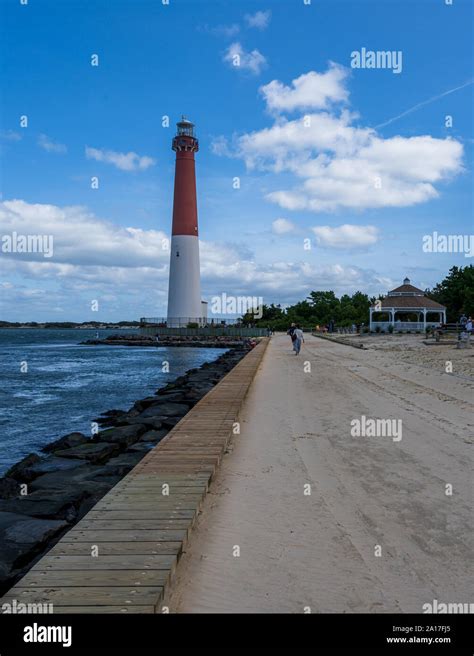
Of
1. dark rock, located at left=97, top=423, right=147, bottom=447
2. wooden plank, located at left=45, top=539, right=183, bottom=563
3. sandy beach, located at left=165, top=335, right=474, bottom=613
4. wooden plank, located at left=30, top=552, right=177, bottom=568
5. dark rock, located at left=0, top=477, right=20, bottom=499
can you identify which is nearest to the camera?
wooden plank, located at left=30, top=552, right=177, bottom=568

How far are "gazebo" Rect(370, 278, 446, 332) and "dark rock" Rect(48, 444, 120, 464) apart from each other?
121 ft

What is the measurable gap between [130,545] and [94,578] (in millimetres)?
500

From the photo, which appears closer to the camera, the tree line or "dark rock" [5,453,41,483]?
"dark rock" [5,453,41,483]

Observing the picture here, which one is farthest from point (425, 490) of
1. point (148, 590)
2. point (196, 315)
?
point (196, 315)

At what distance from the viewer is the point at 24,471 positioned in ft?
27.8

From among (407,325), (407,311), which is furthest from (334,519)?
(407,311)

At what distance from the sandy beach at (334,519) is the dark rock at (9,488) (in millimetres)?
3125

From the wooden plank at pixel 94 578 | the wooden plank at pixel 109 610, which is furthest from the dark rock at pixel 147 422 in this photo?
the wooden plank at pixel 109 610

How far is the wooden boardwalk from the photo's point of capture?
3250 millimetres

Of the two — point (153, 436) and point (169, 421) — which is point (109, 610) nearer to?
point (153, 436)

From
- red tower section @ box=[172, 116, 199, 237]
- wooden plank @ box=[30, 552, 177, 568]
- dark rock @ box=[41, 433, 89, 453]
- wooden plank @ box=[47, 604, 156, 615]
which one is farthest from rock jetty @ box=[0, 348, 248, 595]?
red tower section @ box=[172, 116, 199, 237]

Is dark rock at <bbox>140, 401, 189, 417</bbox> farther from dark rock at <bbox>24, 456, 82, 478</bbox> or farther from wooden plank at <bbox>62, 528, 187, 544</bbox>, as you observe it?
wooden plank at <bbox>62, 528, 187, 544</bbox>
